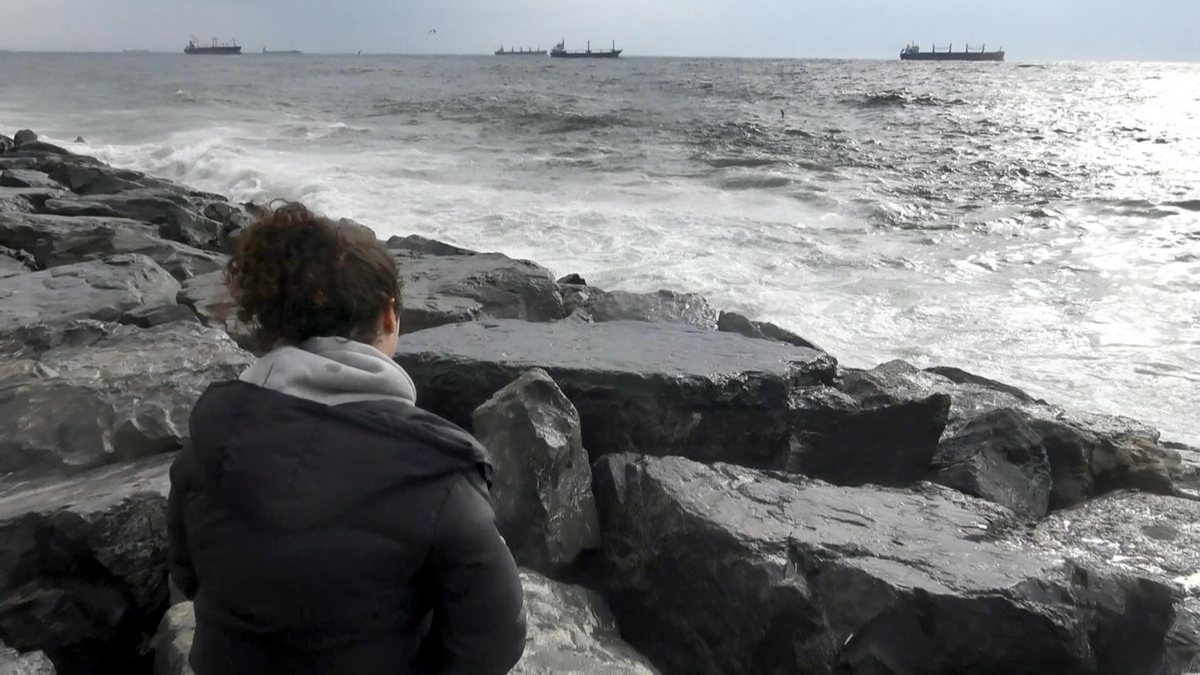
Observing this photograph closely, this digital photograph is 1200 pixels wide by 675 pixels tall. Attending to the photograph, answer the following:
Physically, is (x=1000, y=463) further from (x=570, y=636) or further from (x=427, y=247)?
(x=427, y=247)

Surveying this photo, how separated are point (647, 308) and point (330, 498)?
15.8 ft

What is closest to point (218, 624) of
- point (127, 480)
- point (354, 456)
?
point (354, 456)

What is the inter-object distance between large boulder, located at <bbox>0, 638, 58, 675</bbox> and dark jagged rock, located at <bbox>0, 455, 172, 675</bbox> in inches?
14.7

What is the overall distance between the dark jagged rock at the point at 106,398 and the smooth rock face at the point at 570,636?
1.34m

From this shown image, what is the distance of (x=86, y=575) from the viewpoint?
8.11ft

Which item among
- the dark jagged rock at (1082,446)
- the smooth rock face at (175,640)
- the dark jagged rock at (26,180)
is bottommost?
the dark jagged rock at (1082,446)

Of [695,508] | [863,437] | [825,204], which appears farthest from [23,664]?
[825,204]

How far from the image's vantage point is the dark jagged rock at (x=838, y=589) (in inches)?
95.7

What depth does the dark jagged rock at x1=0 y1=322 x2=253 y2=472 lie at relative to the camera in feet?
9.62

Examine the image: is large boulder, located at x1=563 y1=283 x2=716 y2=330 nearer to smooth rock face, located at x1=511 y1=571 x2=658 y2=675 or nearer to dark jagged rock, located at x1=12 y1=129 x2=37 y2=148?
smooth rock face, located at x1=511 y1=571 x2=658 y2=675

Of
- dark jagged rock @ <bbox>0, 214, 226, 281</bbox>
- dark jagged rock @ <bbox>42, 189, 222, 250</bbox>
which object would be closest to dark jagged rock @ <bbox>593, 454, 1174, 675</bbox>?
dark jagged rock @ <bbox>0, 214, 226, 281</bbox>

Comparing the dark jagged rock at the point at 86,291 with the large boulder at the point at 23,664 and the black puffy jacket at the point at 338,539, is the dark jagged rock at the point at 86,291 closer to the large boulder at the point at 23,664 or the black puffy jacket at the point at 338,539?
the large boulder at the point at 23,664

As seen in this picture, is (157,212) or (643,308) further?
(157,212)

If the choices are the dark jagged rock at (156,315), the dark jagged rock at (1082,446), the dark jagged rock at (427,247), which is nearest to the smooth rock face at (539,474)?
the dark jagged rock at (1082,446)
